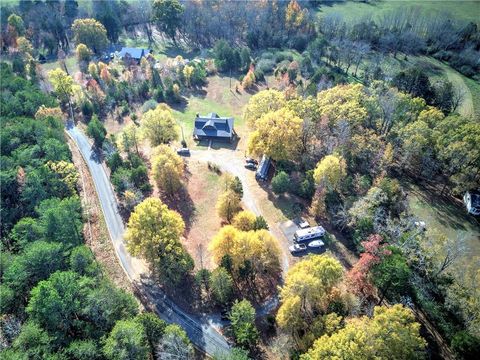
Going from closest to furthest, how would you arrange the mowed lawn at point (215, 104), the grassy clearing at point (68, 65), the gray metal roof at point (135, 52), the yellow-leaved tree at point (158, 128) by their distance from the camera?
the yellow-leaved tree at point (158, 128) → the mowed lawn at point (215, 104) → the grassy clearing at point (68, 65) → the gray metal roof at point (135, 52)

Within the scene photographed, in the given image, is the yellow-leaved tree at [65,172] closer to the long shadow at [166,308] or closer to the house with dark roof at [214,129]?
the long shadow at [166,308]

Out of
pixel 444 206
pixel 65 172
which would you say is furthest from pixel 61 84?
pixel 444 206

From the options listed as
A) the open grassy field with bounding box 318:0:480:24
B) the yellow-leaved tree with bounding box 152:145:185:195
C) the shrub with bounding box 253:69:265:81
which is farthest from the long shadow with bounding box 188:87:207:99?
the open grassy field with bounding box 318:0:480:24

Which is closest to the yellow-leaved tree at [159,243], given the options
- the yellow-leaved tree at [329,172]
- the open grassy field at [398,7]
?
the yellow-leaved tree at [329,172]

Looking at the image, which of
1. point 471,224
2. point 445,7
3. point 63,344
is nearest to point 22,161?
point 63,344

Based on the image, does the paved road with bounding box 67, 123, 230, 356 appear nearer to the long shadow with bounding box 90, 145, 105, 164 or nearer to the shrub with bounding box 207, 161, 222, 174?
the long shadow with bounding box 90, 145, 105, 164

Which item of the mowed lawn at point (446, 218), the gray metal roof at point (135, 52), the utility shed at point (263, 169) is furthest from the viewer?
the gray metal roof at point (135, 52)

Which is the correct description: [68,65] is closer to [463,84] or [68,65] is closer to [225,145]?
[225,145]
